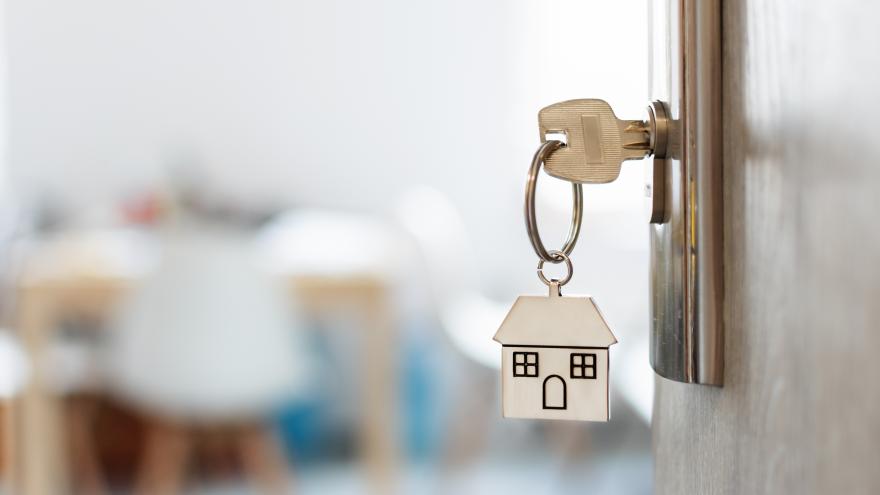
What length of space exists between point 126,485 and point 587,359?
2.95 m

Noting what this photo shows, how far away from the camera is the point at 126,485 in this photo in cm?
311

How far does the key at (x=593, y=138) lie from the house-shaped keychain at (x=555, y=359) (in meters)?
0.06

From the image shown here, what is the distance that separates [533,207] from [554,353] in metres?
0.06

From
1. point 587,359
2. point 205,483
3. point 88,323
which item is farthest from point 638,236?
point 587,359

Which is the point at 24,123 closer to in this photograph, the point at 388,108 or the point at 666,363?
the point at 388,108

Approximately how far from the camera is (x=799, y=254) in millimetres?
271

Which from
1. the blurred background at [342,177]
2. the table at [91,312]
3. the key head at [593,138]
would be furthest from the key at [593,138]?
the blurred background at [342,177]

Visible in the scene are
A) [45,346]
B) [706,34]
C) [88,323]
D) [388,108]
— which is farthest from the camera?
[388,108]

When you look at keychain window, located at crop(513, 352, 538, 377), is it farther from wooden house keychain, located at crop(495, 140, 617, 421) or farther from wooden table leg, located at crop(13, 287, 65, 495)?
wooden table leg, located at crop(13, 287, 65, 495)

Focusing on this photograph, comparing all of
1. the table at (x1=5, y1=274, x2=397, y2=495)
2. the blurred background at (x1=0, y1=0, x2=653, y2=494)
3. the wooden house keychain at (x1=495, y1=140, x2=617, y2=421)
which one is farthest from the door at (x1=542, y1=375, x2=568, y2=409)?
the blurred background at (x1=0, y1=0, x2=653, y2=494)

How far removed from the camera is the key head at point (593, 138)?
0.36m

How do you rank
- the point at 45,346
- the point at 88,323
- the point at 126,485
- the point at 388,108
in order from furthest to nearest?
the point at 388,108 < the point at 88,323 < the point at 126,485 < the point at 45,346

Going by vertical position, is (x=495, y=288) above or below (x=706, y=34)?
below

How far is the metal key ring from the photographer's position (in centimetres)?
37
